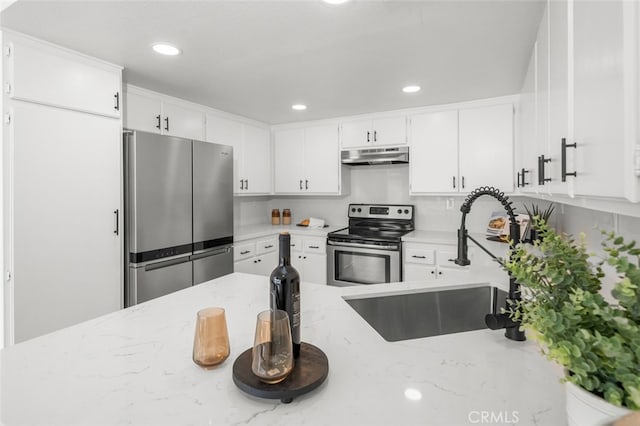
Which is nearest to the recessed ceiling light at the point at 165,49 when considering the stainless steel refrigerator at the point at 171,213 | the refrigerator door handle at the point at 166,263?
the stainless steel refrigerator at the point at 171,213

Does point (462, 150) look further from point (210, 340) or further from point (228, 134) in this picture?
point (210, 340)

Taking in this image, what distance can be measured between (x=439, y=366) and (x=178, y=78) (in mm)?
2605

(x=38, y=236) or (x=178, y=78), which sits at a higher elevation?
(x=178, y=78)

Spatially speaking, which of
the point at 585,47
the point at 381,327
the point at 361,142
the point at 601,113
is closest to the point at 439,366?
the point at 381,327

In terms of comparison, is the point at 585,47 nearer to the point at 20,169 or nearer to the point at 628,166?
the point at 628,166

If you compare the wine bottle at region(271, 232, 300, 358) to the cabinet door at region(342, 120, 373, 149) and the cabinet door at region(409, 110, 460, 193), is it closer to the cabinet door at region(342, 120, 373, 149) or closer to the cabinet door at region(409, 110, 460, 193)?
the cabinet door at region(409, 110, 460, 193)

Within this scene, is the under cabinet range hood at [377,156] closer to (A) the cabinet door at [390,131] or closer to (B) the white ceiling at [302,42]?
(A) the cabinet door at [390,131]

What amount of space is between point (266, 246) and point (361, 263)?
1.13 meters

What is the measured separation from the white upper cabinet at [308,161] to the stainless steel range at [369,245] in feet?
1.63

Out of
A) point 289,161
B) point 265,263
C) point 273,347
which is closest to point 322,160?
point 289,161

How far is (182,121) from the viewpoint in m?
3.07

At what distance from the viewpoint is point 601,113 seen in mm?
730

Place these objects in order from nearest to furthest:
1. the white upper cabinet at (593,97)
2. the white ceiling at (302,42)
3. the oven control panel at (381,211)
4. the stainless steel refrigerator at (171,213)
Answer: the white upper cabinet at (593,97), the white ceiling at (302,42), the stainless steel refrigerator at (171,213), the oven control panel at (381,211)

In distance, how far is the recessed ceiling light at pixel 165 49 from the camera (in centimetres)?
196
